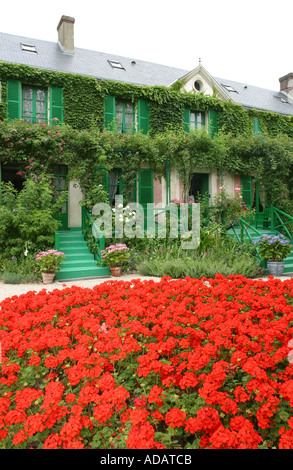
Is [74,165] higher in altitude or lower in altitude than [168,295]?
higher

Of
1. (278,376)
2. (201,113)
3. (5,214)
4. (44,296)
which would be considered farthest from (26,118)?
(278,376)

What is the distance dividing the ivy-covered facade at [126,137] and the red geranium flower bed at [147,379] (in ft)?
19.6

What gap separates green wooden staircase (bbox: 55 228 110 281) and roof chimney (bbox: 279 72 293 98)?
48.5ft

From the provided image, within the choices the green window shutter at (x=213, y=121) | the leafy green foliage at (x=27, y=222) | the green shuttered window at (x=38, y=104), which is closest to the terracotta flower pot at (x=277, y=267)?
the leafy green foliage at (x=27, y=222)

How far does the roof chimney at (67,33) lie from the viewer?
12.2 meters

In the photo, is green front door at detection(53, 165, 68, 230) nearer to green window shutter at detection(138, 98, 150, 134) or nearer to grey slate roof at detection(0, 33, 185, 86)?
green window shutter at detection(138, 98, 150, 134)

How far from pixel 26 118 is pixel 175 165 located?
4.62 meters

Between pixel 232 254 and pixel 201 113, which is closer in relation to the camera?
pixel 232 254

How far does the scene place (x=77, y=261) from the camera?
7.35 metres

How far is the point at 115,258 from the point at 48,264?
1.35 meters

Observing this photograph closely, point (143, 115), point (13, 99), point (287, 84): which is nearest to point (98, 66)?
point (143, 115)

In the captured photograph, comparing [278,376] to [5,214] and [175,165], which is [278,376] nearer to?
[5,214]

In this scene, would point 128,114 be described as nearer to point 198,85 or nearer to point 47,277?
point 198,85
